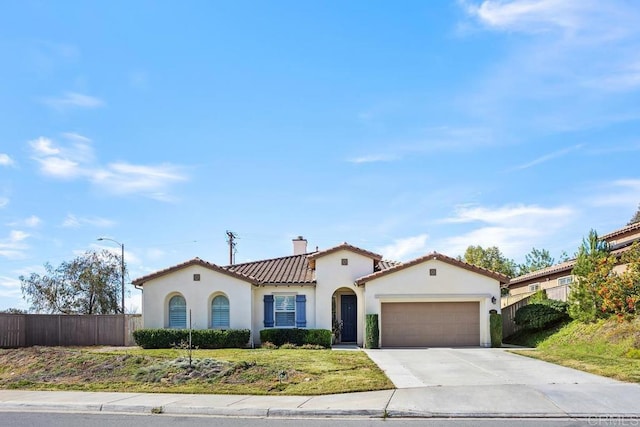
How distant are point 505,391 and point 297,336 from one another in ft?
45.6

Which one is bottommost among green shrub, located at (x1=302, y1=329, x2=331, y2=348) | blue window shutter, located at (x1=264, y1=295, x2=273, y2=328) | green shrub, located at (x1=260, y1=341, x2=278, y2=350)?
green shrub, located at (x1=260, y1=341, x2=278, y2=350)

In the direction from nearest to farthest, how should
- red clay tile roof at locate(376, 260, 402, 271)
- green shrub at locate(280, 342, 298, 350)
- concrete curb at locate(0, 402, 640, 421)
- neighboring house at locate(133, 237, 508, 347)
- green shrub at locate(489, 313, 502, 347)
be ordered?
concrete curb at locate(0, 402, 640, 421)
green shrub at locate(280, 342, 298, 350)
green shrub at locate(489, 313, 502, 347)
neighboring house at locate(133, 237, 508, 347)
red clay tile roof at locate(376, 260, 402, 271)

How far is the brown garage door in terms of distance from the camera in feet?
86.2

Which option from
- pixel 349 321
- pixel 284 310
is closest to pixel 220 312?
pixel 284 310

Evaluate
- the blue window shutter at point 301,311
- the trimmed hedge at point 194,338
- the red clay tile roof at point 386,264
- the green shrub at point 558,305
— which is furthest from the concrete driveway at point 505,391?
the red clay tile roof at point 386,264

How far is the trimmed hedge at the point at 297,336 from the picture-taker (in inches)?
1007

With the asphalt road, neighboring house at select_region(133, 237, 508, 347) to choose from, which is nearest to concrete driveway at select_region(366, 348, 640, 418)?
the asphalt road

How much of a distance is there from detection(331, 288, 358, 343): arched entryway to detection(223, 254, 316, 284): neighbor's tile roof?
1.65 m

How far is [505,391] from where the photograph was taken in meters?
12.9

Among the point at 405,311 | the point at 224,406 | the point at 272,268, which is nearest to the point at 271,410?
the point at 224,406

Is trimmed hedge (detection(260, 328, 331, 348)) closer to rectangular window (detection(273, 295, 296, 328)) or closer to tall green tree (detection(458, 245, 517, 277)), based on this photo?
rectangular window (detection(273, 295, 296, 328))

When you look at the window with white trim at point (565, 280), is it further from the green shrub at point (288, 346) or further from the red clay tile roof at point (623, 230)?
the green shrub at point (288, 346)

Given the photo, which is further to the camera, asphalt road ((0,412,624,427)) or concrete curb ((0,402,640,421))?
concrete curb ((0,402,640,421))

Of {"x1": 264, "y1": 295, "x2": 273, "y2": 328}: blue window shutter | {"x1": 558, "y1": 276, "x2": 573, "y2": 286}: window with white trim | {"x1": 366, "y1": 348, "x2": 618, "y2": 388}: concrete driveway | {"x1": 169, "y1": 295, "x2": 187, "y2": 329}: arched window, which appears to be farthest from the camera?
{"x1": 558, "y1": 276, "x2": 573, "y2": 286}: window with white trim
